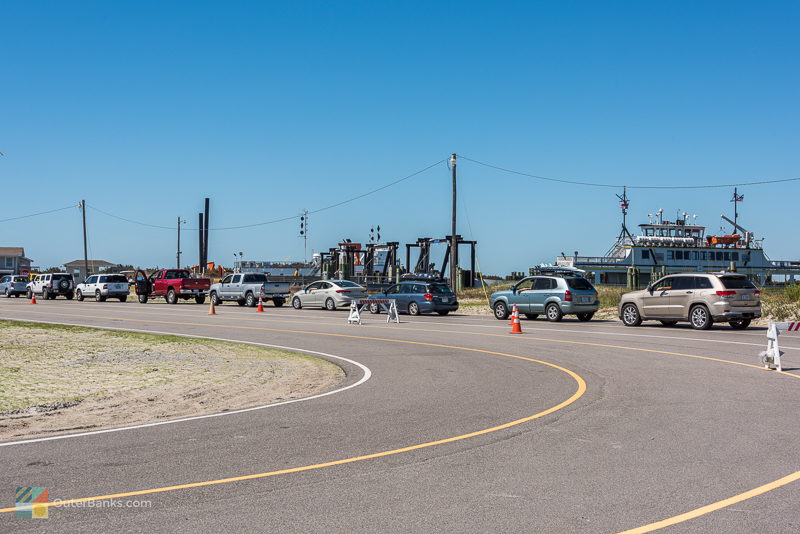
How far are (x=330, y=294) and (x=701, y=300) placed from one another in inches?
751

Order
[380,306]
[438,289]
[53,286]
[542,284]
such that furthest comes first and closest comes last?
[53,286]
[380,306]
[438,289]
[542,284]

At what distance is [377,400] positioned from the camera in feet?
33.9

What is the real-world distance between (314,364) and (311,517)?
995 centimetres

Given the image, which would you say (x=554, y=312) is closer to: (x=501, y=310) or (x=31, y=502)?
(x=501, y=310)

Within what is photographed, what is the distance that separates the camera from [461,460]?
22.3 feet

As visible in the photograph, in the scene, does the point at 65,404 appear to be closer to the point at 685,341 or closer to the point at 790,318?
the point at 685,341

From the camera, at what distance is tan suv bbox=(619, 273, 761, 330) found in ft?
74.2

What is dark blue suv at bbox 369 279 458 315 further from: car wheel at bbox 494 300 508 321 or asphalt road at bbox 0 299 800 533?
asphalt road at bbox 0 299 800 533

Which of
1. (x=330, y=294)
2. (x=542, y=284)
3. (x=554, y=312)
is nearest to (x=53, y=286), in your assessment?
(x=330, y=294)

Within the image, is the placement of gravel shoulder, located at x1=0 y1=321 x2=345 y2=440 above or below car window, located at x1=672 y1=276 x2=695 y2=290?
below

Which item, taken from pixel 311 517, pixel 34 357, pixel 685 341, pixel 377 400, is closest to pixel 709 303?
pixel 685 341

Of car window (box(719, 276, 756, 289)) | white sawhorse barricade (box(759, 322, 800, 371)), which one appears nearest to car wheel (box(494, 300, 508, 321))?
car window (box(719, 276, 756, 289))

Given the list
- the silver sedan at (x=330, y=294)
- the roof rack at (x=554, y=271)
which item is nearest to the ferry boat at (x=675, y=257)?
the roof rack at (x=554, y=271)

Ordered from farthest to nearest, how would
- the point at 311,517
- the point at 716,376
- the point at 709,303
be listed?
the point at 709,303
the point at 716,376
the point at 311,517
